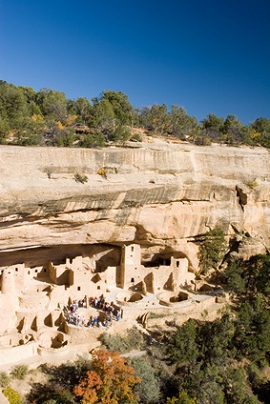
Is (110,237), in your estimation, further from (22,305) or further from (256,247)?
(256,247)

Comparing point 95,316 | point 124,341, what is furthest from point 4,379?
point 124,341

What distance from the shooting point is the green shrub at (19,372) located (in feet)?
53.2

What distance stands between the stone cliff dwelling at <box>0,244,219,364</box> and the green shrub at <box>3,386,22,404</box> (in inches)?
52.9

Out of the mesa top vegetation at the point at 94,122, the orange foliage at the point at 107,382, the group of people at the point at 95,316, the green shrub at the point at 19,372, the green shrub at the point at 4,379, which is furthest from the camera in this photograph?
the mesa top vegetation at the point at 94,122

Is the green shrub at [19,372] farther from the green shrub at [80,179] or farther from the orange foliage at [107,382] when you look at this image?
the green shrub at [80,179]

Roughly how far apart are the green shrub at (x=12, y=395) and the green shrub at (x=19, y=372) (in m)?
0.62

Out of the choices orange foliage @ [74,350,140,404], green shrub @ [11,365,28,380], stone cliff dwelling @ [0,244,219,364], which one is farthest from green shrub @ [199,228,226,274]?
green shrub @ [11,365,28,380]

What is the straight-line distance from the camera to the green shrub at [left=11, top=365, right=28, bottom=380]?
16.2 m

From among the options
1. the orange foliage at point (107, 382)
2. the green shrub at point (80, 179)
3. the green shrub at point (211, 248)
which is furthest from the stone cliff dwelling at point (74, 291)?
the green shrub at point (80, 179)

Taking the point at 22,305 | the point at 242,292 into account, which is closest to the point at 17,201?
the point at 22,305

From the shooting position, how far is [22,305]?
61.5 ft

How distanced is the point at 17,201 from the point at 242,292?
16.5 metres

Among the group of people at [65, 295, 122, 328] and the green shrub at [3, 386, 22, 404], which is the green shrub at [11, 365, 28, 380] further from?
the group of people at [65, 295, 122, 328]

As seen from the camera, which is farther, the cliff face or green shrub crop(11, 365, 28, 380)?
the cliff face
